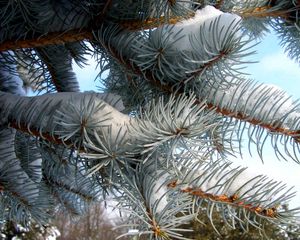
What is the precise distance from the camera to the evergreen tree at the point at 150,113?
55cm

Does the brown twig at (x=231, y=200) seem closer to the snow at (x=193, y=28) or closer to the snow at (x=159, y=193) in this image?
the snow at (x=159, y=193)

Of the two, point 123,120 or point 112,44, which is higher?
point 112,44

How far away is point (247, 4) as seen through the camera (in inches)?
36.5

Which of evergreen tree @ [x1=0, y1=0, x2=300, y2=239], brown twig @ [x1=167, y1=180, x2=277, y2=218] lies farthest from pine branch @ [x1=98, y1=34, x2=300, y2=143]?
brown twig @ [x1=167, y1=180, x2=277, y2=218]

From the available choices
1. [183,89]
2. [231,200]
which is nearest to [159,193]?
[231,200]

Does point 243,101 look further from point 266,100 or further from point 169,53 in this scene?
point 169,53

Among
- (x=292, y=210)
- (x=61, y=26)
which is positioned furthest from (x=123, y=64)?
(x=292, y=210)

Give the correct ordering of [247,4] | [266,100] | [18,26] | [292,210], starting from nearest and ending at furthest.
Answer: [292,210] → [266,100] → [18,26] → [247,4]

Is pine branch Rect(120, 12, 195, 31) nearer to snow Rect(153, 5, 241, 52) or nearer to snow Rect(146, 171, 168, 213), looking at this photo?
snow Rect(153, 5, 241, 52)

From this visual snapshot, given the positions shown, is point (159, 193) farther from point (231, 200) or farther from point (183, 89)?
point (183, 89)

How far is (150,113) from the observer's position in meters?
0.60

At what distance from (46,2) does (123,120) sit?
340mm

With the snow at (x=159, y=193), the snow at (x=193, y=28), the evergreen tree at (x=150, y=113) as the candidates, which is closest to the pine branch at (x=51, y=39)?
the evergreen tree at (x=150, y=113)

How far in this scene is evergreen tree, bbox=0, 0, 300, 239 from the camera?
548mm
